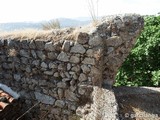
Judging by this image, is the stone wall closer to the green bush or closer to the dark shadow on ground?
the dark shadow on ground

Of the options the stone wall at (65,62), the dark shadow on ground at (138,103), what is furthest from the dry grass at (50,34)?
the dark shadow on ground at (138,103)

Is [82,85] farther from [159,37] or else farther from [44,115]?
[159,37]

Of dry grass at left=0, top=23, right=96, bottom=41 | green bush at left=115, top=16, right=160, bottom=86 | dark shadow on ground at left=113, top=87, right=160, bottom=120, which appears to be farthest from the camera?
green bush at left=115, top=16, right=160, bottom=86

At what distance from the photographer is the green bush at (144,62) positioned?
9859 mm

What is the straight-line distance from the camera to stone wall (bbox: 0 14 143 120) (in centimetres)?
662

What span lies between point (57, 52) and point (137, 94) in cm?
207

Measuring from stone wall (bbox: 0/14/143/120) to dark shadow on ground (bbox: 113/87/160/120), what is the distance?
58 cm

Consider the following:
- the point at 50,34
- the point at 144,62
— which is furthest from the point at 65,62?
the point at 144,62

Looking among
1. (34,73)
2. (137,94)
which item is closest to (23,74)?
(34,73)

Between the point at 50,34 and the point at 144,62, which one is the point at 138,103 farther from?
the point at 144,62

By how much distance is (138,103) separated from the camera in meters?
6.74

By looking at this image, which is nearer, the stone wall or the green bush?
the stone wall

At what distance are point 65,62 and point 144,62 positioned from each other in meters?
3.88

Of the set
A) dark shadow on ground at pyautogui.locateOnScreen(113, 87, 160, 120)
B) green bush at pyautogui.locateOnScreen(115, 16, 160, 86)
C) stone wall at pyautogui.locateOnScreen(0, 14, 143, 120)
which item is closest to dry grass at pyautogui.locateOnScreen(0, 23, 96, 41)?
stone wall at pyautogui.locateOnScreen(0, 14, 143, 120)
